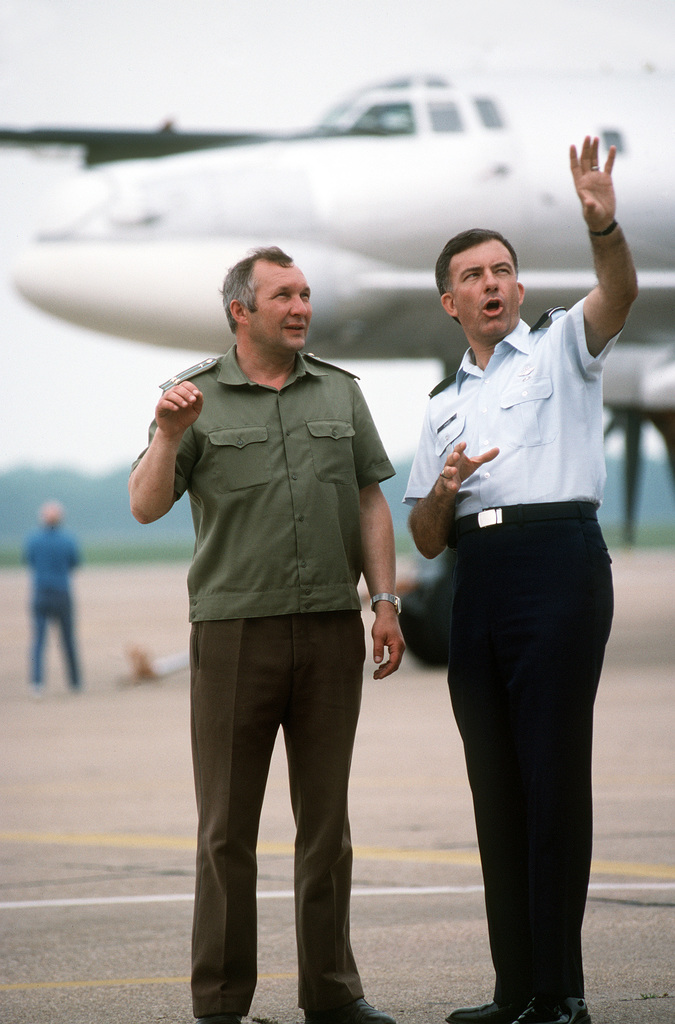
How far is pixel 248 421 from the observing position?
3.56m

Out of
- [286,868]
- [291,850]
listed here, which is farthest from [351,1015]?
[291,850]

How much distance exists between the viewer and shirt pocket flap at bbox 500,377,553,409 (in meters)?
3.46

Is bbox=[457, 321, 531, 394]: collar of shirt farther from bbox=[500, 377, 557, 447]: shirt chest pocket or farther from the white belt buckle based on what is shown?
the white belt buckle

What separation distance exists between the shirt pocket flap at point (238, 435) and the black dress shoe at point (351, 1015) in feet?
4.80

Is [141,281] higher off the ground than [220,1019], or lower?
higher

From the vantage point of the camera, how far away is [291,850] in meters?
6.14

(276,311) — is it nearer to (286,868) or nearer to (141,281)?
(286,868)

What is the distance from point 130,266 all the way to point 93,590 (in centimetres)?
3556

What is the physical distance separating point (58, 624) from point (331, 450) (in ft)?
37.4

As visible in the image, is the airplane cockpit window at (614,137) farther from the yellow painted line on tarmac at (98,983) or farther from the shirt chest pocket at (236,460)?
the yellow painted line on tarmac at (98,983)

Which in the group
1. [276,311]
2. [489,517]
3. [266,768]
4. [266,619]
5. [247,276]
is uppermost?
[247,276]

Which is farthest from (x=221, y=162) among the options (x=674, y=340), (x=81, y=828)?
(x=81, y=828)

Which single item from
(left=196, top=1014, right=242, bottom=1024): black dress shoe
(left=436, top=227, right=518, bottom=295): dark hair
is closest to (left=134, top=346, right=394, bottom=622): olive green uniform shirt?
(left=436, top=227, right=518, bottom=295): dark hair

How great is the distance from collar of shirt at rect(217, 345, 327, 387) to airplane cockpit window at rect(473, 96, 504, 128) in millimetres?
9363
